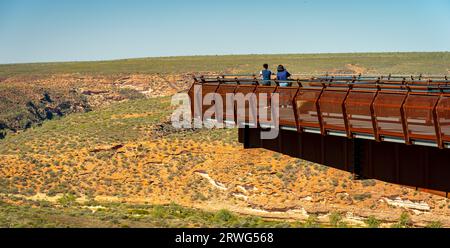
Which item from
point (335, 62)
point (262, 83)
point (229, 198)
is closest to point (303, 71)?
point (335, 62)

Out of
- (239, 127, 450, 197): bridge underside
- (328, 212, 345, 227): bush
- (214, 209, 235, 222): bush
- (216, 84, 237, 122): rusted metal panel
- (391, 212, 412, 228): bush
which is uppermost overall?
(216, 84, 237, 122): rusted metal panel

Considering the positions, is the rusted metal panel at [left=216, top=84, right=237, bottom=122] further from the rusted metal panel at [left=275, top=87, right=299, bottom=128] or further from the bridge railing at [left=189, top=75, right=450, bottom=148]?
the rusted metal panel at [left=275, top=87, right=299, bottom=128]

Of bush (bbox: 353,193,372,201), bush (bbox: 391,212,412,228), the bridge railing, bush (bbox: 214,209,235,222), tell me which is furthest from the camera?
bush (bbox: 353,193,372,201)

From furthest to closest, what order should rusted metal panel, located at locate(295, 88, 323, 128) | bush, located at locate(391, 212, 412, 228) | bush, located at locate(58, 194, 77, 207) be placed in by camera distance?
bush, located at locate(58, 194, 77, 207) < bush, located at locate(391, 212, 412, 228) < rusted metal panel, located at locate(295, 88, 323, 128)

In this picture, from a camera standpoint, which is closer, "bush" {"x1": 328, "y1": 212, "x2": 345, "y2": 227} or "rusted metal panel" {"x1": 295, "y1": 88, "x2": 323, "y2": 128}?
"rusted metal panel" {"x1": 295, "y1": 88, "x2": 323, "y2": 128}

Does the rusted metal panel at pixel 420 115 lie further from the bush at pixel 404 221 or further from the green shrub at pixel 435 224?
the green shrub at pixel 435 224

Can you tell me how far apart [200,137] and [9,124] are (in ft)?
154

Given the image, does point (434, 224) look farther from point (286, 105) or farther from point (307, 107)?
point (307, 107)

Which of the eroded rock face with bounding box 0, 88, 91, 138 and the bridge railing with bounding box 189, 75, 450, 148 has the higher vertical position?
the bridge railing with bounding box 189, 75, 450, 148

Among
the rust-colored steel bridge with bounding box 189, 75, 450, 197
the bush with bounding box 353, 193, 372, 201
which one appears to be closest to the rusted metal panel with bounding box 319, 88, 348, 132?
the rust-colored steel bridge with bounding box 189, 75, 450, 197

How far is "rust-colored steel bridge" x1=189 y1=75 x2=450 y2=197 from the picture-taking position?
1966cm

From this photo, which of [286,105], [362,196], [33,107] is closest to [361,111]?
[286,105]

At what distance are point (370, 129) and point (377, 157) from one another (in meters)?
1.93

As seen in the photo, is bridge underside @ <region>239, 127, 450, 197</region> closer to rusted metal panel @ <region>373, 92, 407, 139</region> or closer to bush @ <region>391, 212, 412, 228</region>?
rusted metal panel @ <region>373, 92, 407, 139</region>
